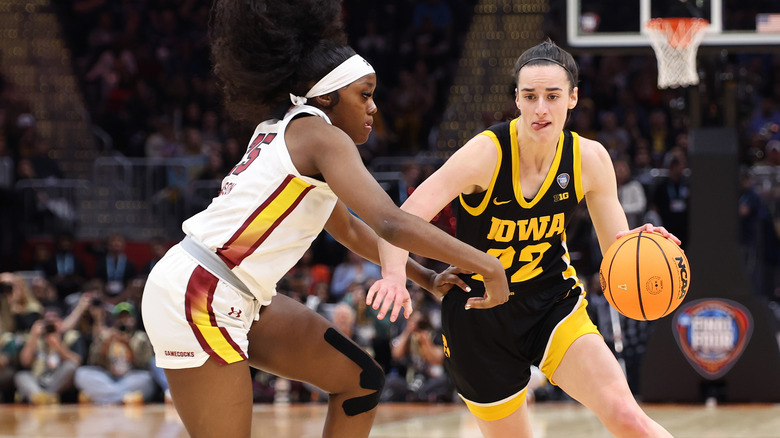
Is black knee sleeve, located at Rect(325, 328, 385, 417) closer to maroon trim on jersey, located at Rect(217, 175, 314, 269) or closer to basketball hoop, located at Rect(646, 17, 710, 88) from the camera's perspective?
maroon trim on jersey, located at Rect(217, 175, 314, 269)

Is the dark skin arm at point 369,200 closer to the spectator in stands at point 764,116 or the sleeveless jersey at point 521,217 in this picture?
the sleeveless jersey at point 521,217

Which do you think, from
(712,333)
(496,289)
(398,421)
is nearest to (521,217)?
(496,289)

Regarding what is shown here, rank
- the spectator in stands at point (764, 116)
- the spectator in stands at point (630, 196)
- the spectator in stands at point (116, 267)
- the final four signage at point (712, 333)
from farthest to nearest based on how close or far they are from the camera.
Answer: the spectator in stands at point (764, 116) → the spectator in stands at point (116, 267) → the spectator in stands at point (630, 196) → the final four signage at point (712, 333)

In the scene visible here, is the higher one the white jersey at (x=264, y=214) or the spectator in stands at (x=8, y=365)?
the white jersey at (x=264, y=214)

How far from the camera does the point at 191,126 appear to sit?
47.1 ft

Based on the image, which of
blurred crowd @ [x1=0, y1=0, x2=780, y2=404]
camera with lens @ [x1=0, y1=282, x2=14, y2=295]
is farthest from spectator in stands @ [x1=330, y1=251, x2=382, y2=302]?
camera with lens @ [x1=0, y1=282, x2=14, y2=295]

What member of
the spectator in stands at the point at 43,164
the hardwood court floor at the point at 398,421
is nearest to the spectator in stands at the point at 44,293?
the hardwood court floor at the point at 398,421

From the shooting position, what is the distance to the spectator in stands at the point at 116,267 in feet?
38.3

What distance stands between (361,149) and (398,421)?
5127 millimetres

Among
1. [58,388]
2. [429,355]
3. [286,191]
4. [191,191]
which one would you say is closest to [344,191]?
[286,191]

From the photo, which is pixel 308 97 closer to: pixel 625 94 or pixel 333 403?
pixel 333 403

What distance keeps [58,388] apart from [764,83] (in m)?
9.48

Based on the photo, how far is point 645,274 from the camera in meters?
3.96

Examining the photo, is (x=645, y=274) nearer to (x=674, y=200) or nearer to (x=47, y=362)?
(x=674, y=200)
